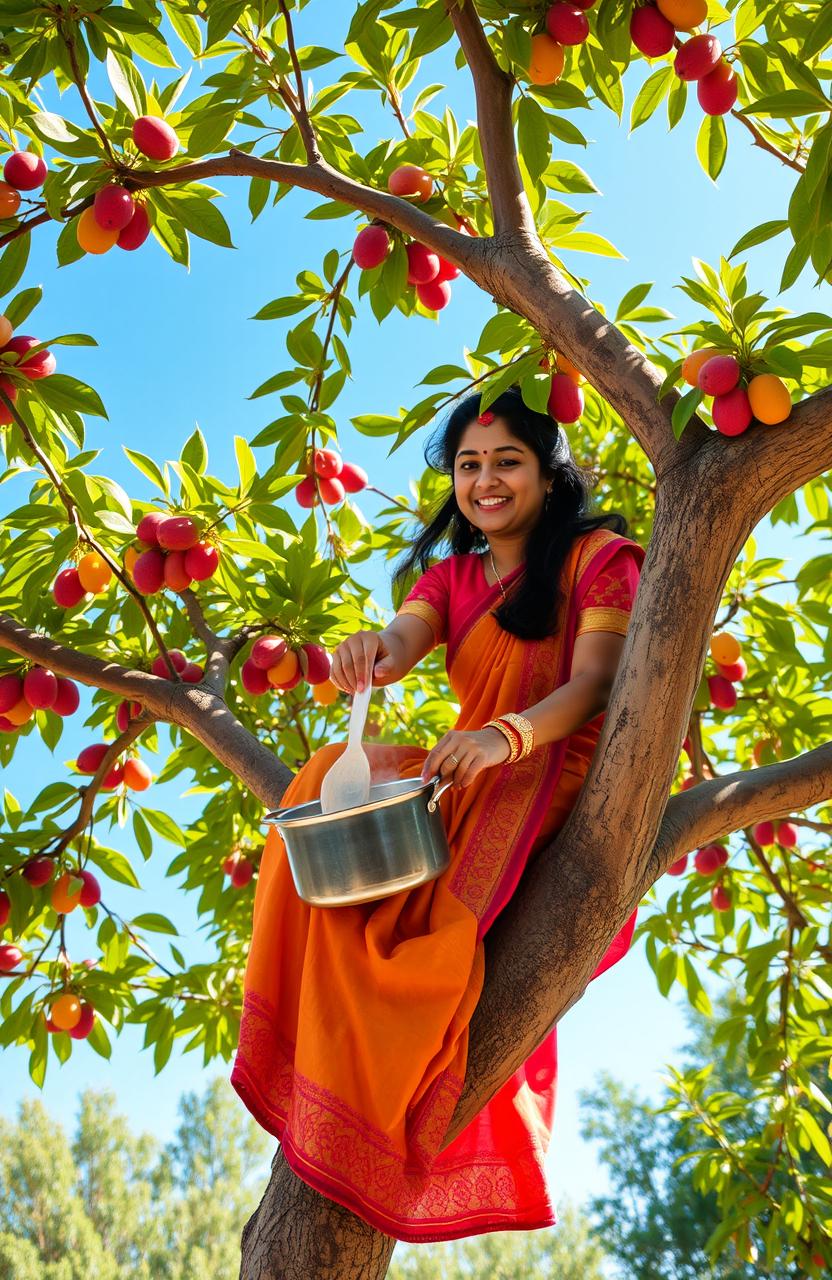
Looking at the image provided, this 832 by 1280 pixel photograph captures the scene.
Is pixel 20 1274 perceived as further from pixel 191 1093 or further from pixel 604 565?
pixel 604 565

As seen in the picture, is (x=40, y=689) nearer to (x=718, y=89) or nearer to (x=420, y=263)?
(x=420, y=263)

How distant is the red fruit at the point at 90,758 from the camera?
261cm

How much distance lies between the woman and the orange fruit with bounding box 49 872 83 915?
100 centimetres

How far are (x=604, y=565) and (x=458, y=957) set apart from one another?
67cm

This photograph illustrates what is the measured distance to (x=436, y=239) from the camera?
1944mm

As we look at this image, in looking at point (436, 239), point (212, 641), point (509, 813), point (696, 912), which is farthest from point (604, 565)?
point (696, 912)

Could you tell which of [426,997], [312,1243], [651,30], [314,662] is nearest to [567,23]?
[651,30]

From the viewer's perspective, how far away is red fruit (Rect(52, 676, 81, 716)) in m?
2.44

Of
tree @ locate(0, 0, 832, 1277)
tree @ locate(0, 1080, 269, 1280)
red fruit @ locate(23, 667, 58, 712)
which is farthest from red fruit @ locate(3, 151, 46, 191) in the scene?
tree @ locate(0, 1080, 269, 1280)

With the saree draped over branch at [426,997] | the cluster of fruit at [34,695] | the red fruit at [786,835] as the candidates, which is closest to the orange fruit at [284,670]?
the cluster of fruit at [34,695]

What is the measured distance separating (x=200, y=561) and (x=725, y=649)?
1276mm

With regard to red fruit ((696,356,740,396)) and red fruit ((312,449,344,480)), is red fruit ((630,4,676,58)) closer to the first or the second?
red fruit ((696,356,740,396))

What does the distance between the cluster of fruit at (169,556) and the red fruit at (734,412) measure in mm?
1040

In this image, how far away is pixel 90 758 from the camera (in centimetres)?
262
